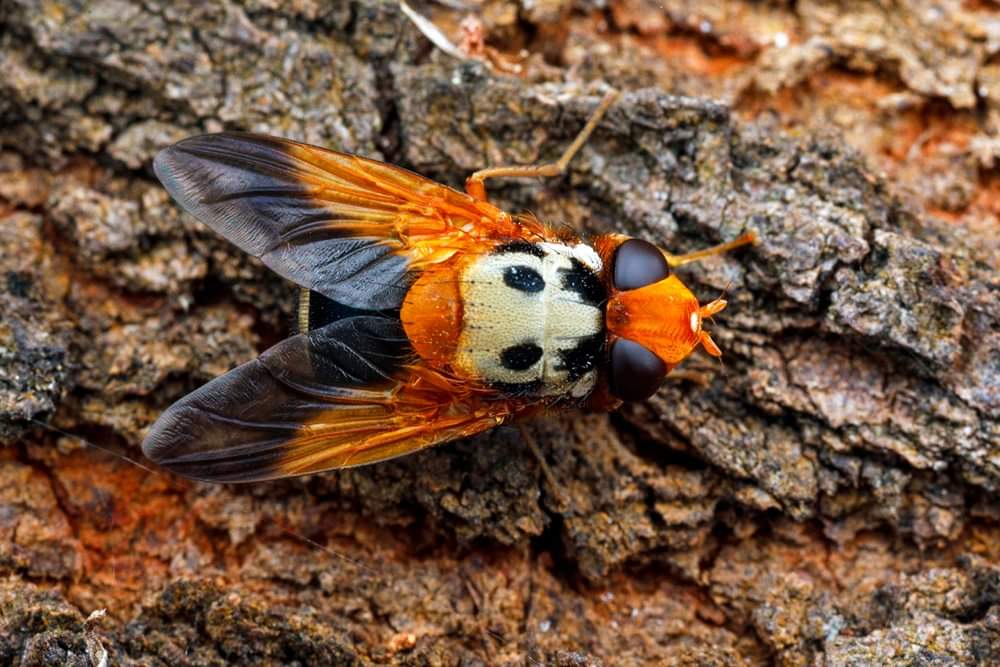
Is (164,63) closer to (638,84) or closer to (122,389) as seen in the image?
(122,389)

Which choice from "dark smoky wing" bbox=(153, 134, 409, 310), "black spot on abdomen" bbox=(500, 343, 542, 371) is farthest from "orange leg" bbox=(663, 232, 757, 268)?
"dark smoky wing" bbox=(153, 134, 409, 310)

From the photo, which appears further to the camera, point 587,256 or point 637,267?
point 587,256

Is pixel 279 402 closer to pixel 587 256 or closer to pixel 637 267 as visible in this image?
pixel 587 256

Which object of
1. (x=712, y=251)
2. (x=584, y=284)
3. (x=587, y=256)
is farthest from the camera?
(x=712, y=251)

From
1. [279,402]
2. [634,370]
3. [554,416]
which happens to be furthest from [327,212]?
[634,370]

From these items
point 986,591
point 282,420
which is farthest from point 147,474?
point 986,591

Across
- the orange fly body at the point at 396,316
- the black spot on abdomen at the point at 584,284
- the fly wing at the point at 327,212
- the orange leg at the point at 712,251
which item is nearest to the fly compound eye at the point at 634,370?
the orange fly body at the point at 396,316

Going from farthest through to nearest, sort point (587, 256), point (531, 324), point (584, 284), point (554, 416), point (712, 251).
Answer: point (554, 416)
point (712, 251)
point (587, 256)
point (584, 284)
point (531, 324)
